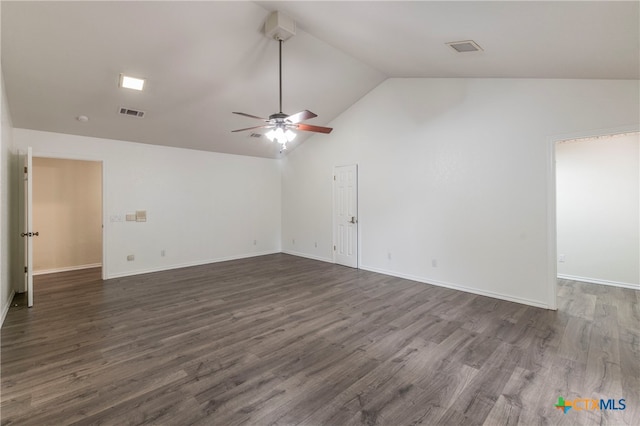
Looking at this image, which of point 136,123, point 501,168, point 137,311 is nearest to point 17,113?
point 136,123

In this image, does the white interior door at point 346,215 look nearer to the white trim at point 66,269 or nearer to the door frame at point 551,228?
the door frame at point 551,228

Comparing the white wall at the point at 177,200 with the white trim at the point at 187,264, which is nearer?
the white wall at the point at 177,200

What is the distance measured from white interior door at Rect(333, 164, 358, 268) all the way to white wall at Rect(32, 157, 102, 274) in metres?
5.68

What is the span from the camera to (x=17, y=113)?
4.35m

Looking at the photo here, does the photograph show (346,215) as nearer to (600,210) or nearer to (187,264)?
(187,264)

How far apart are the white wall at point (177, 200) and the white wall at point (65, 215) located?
1.61 metres

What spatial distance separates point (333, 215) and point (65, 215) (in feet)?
19.9

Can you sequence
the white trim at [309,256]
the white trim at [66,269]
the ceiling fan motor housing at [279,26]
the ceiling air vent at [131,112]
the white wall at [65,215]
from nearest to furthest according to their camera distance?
the ceiling fan motor housing at [279,26] → the ceiling air vent at [131,112] → the white trim at [66,269] → the white wall at [65,215] → the white trim at [309,256]

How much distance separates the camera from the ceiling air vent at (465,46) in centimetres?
309

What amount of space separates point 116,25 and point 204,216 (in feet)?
14.3

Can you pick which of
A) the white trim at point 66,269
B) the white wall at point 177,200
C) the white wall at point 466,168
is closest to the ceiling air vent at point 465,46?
the white wall at point 466,168

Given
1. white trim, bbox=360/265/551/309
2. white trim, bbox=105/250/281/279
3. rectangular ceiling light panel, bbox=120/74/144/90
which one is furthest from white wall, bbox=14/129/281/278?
white trim, bbox=360/265/551/309

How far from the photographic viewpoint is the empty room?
2258mm

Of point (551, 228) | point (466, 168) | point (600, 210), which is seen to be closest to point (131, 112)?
point (466, 168)
